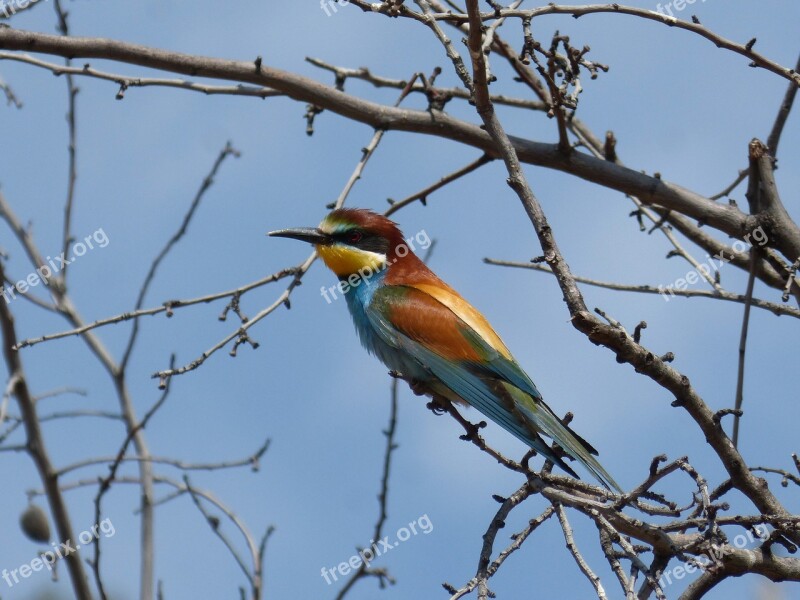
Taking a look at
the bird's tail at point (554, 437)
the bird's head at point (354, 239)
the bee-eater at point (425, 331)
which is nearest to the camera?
the bird's tail at point (554, 437)

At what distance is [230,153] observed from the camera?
4.98 meters

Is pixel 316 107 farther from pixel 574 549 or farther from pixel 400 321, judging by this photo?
pixel 574 549

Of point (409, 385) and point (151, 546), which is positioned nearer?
point (409, 385)

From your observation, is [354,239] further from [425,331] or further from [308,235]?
[425,331]

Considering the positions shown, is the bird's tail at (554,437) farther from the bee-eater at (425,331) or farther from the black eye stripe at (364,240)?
the black eye stripe at (364,240)

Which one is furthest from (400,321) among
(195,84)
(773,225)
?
(773,225)

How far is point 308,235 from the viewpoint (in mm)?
4789

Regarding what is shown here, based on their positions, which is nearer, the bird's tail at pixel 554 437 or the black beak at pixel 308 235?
the bird's tail at pixel 554 437

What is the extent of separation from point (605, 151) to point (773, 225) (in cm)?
82

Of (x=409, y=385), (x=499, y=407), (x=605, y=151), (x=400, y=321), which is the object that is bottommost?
(x=499, y=407)

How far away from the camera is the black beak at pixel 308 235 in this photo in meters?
4.79

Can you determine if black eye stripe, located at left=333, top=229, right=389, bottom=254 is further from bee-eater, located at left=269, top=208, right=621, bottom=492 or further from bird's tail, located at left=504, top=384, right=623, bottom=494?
bird's tail, located at left=504, top=384, right=623, bottom=494

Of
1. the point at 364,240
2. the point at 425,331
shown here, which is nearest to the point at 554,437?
the point at 425,331

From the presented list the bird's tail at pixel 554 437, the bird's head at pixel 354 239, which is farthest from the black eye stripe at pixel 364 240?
the bird's tail at pixel 554 437
